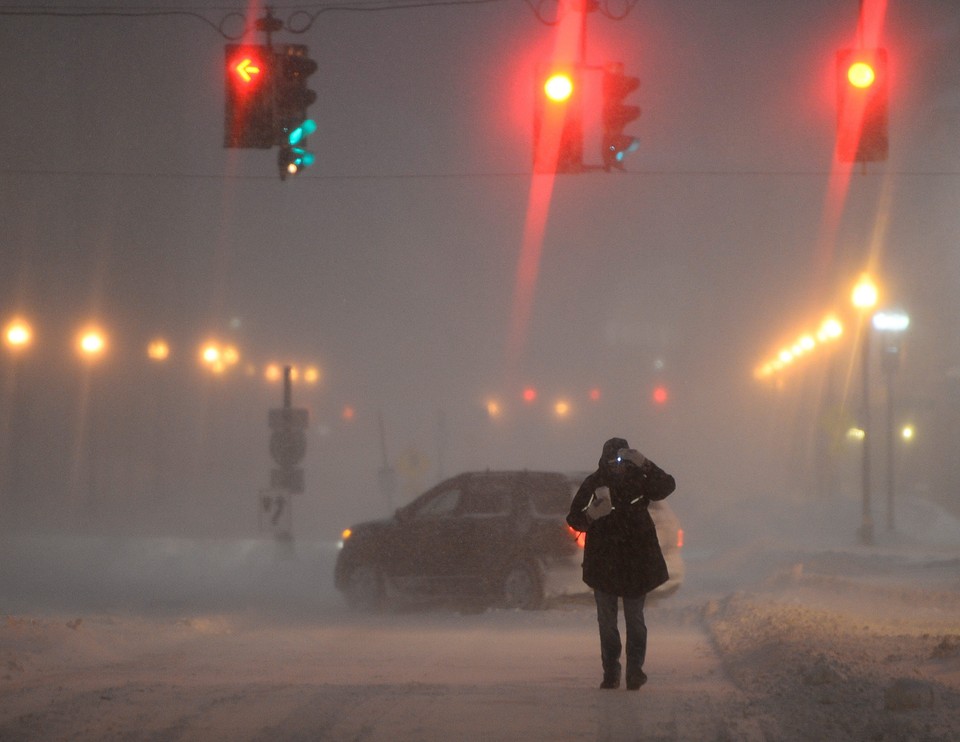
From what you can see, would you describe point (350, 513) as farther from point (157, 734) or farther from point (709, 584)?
point (157, 734)

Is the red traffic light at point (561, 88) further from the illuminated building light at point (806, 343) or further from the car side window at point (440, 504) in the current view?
the illuminated building light at point (806, 343)

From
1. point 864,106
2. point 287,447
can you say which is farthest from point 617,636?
point 287,447

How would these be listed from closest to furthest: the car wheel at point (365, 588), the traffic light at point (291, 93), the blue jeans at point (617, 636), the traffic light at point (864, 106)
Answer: the blue jeans at point (617, 636) < the traffic light at point (864, 106) < the traffic light at point (291, 93) < the car wheel at point (365, 588)

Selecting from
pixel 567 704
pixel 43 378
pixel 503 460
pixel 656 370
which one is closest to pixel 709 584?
pixel 567 704

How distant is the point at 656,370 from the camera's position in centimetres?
11744

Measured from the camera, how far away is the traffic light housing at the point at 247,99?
1231 centimetres

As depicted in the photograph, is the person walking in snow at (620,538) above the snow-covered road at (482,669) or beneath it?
above

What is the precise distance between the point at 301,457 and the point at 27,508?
3394cm

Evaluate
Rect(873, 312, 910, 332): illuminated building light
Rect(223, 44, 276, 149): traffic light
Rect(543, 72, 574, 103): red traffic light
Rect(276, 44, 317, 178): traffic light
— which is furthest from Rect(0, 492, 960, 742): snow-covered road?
Rect(873, 312, 910, 332): illuminated building light

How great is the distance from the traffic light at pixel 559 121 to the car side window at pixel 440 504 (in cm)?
595

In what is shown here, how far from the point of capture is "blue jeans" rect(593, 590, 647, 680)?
335 inches

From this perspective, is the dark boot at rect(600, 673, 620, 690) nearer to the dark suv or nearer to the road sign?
the dark suv

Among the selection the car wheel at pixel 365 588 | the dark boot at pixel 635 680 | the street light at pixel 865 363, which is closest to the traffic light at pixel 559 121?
the dark boot at pixel 635 680

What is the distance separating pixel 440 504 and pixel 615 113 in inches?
249
